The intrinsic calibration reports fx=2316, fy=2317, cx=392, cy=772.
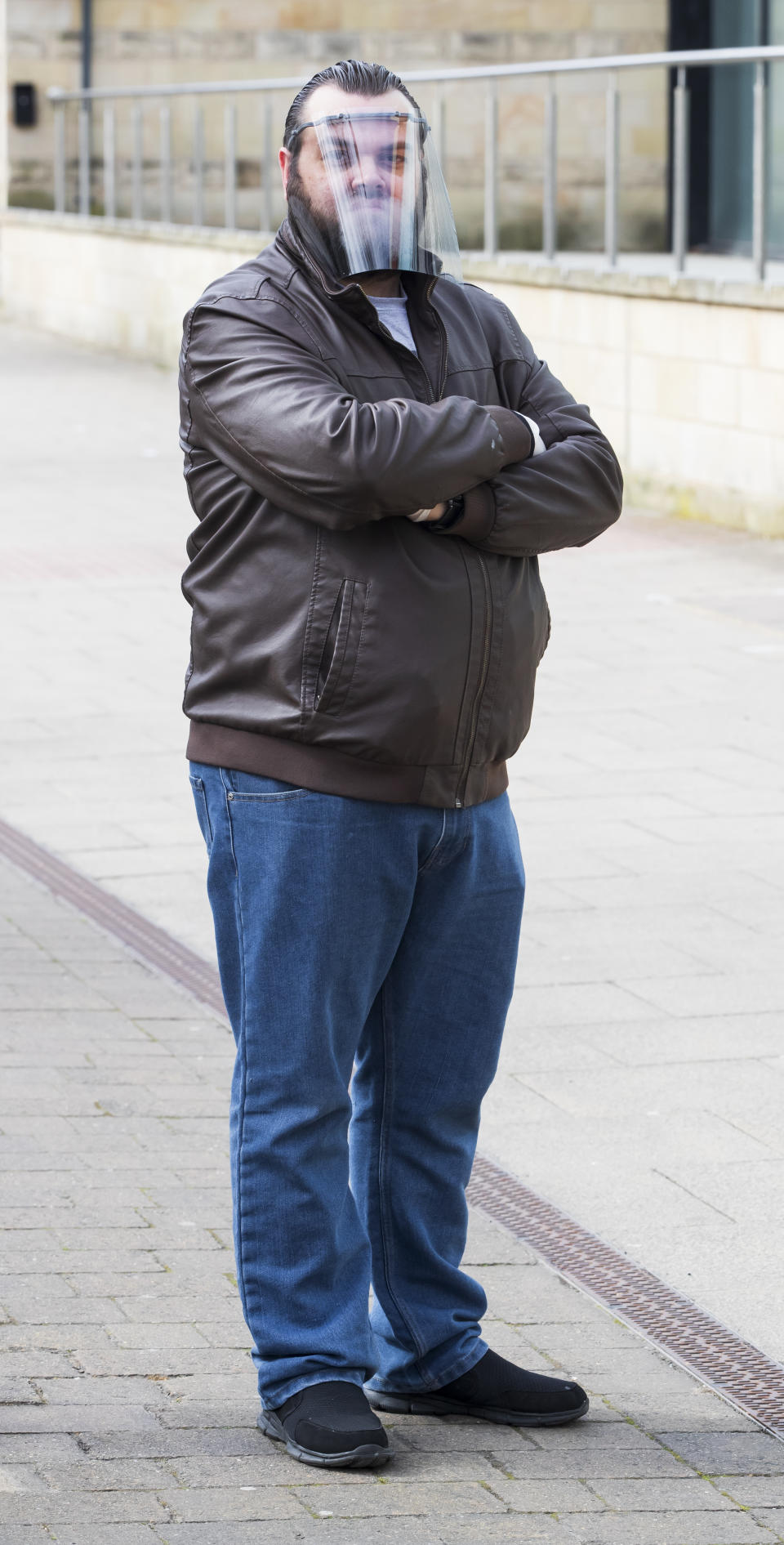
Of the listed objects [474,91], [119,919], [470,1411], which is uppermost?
[474,91]

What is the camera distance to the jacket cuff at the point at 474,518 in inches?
119

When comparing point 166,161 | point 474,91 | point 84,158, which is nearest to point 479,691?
point 474,91

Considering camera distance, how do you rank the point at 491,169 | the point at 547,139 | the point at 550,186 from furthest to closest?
the point at 491,169
the point at 547,139
the point at 550,186

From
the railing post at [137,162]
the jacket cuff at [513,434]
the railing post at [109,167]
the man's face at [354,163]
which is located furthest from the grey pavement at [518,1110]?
the railing post at [109,167]

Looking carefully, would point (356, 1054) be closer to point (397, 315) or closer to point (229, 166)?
point (397, 315)

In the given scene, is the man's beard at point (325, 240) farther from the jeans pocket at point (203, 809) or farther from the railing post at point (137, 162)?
the railing post at point (137, 162)

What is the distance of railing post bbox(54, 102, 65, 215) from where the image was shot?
991 inches

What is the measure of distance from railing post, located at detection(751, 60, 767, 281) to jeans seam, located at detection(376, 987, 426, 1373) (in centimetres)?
992

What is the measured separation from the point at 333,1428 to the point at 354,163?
1682mm

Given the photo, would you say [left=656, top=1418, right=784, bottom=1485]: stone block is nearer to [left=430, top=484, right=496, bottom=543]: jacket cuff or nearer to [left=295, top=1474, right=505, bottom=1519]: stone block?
[left=295, top=1474, right=505, bottom=1519]: stone block

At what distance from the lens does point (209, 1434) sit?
322cm

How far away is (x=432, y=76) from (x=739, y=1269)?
13.1m

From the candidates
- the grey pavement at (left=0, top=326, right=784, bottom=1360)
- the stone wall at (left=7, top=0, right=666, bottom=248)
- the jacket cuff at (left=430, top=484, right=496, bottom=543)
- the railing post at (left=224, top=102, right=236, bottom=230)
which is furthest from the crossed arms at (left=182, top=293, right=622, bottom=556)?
the stone wall at (left=7, top=0, right=666, bottom=248)

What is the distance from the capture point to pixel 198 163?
2025cm
